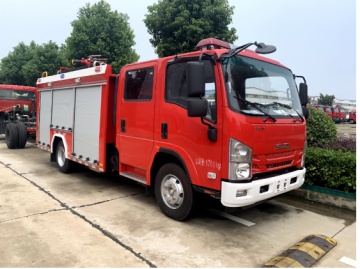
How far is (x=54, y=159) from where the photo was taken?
7.58 meters

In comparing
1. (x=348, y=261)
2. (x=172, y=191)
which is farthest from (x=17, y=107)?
(x=348, y=261)

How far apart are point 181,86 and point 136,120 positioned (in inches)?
44.9

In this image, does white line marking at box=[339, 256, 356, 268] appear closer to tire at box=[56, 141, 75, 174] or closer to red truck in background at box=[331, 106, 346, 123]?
tire at box=[56, 141, 75, 174]

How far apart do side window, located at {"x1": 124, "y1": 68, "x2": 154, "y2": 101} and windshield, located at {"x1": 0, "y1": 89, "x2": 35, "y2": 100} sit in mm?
9876

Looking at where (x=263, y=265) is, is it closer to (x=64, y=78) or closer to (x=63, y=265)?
(x=63, y=265)

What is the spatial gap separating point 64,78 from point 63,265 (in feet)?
15.8

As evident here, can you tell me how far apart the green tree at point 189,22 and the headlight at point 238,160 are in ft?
23.4

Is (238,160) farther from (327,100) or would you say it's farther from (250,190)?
(327,100)

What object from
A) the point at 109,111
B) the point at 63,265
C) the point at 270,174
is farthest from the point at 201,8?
the point at 63,265

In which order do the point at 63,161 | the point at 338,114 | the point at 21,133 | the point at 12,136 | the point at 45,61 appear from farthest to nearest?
the point at 338,114 < the point at 45,61 < the point at 21,133 < the point at 12,136 < the point at 63,161

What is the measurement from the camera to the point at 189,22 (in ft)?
33.5

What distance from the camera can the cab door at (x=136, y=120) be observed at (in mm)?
4676

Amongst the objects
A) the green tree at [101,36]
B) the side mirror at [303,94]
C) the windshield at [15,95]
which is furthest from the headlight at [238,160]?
the green tree at [101,36]

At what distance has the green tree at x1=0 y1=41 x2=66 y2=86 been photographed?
2125 centimetres
